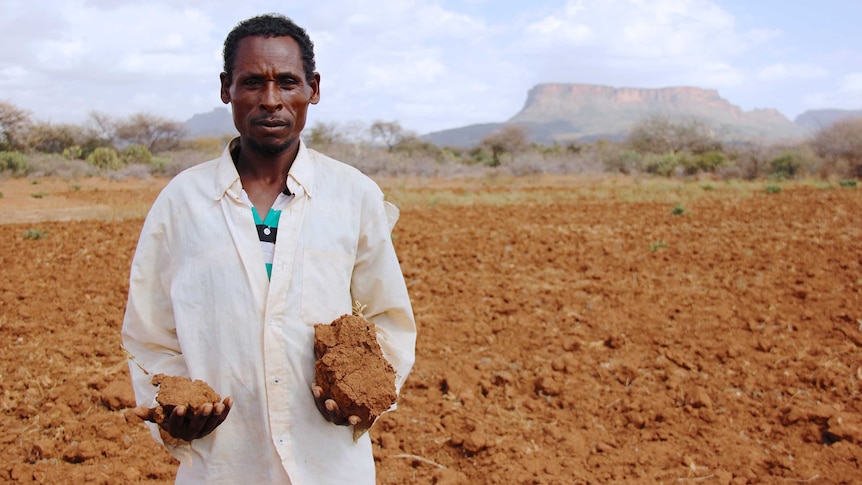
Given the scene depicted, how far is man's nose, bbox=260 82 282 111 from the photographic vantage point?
1.62 m

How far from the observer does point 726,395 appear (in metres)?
4.51

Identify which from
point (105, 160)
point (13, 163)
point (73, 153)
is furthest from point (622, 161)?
point (73, 153)

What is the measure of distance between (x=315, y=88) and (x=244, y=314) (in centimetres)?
62

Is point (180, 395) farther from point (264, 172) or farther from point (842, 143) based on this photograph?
point (842, 143)

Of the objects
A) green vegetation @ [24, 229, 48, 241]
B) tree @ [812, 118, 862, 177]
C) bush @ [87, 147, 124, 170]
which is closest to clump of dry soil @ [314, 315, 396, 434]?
green vegetation @ [24, 229, 48, 241]

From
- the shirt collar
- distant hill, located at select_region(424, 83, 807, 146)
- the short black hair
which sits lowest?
the shirt collar

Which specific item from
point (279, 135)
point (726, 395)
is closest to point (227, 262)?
point (279, 135)

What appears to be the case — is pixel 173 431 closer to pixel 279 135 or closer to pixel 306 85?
pixel 279 135

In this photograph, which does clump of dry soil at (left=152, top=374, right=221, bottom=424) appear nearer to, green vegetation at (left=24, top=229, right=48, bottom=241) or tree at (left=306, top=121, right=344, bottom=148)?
green vegetation at (left=24, top=229, right=48, bottom=241)

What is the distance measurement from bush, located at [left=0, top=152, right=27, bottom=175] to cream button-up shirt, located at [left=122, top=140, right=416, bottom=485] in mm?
27138

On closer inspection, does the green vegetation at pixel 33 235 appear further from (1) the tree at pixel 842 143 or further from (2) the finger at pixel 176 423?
(1) the tree at pixel 842 143

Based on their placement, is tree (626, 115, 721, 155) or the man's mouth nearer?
the man's mouth

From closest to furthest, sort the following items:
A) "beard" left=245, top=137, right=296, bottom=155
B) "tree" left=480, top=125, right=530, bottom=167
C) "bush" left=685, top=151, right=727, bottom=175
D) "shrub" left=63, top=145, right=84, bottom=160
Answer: "beard" left=245, top=137, right=296, bottom=155, "bush" left=685, top=151, right=727, bottom=175, "shrub" left=63, top=145, right=84, bottom=160, "tree" left=480, top=125, right=530, bottom=167

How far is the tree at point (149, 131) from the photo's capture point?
133 feet
